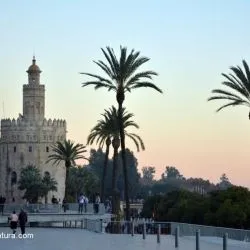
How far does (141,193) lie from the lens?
183 meters

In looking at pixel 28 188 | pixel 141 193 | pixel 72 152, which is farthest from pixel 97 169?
pixel 72 152

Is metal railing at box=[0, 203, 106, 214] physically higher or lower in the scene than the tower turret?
lower

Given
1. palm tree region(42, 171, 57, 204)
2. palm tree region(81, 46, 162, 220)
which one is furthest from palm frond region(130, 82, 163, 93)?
palm tree region(42, 171, 57, 204)

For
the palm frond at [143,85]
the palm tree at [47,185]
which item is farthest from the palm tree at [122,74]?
the palm tree at [47,185]

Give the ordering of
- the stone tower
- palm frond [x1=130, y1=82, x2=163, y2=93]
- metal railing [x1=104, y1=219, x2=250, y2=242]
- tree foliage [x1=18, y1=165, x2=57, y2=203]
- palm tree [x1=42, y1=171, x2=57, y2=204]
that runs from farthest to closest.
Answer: the stone tower, tree foliage [x1=18, y1=165, x2=57, y2=203], palm tree [x1=42, y1=171, x2=57, y2=204], palm frond [x1=130, y1=82, x2=163, y2=93], metal railing [x1=104, y1=219, x2=250, y2=242]

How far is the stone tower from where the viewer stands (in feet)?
393

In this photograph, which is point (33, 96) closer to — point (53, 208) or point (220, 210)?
point (53, 208)

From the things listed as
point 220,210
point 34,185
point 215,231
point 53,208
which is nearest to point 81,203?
point 53,208

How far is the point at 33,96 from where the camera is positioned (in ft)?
404

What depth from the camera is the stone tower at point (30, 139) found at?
4719 inches

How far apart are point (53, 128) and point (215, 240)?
93239 mm

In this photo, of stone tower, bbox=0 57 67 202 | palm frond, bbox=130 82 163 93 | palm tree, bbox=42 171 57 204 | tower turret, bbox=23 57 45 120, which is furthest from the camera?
tower turret, bbox=23 57 45 120

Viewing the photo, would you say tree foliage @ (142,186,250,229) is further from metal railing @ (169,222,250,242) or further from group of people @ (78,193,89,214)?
metal railing @ (169,222,250,242)

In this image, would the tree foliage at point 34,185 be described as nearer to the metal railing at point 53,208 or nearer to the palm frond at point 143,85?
the metal railing at point 53,208
